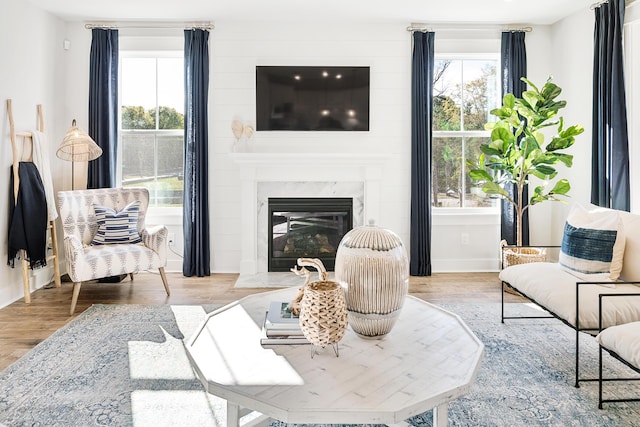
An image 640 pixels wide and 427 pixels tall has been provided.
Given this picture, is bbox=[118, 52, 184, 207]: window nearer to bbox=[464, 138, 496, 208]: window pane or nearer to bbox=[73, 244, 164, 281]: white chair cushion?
bbox=[73, 244, 164, 281]: white chair cushion

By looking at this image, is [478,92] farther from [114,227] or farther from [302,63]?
[114,227]

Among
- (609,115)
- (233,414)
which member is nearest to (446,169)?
(609,115)

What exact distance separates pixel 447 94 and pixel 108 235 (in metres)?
3.72

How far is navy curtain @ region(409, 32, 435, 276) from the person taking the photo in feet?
15.1

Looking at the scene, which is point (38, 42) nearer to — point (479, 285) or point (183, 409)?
point (183, 409)

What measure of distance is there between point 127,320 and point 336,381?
2374mm

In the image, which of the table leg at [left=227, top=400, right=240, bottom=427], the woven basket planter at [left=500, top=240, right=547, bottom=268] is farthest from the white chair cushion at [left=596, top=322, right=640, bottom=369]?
the woven basket planter at [left=500, top=240, right=547, bottom=268]

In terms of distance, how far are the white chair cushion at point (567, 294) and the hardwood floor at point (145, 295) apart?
1.01m

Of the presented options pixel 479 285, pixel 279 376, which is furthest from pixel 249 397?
pixel 479 285

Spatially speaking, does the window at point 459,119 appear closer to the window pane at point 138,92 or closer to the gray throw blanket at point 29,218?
the window pane at point 138,92

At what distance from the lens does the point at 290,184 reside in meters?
4.65

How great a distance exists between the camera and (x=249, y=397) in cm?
129

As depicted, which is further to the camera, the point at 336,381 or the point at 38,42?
the point at 38,42

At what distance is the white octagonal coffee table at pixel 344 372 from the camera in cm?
124
